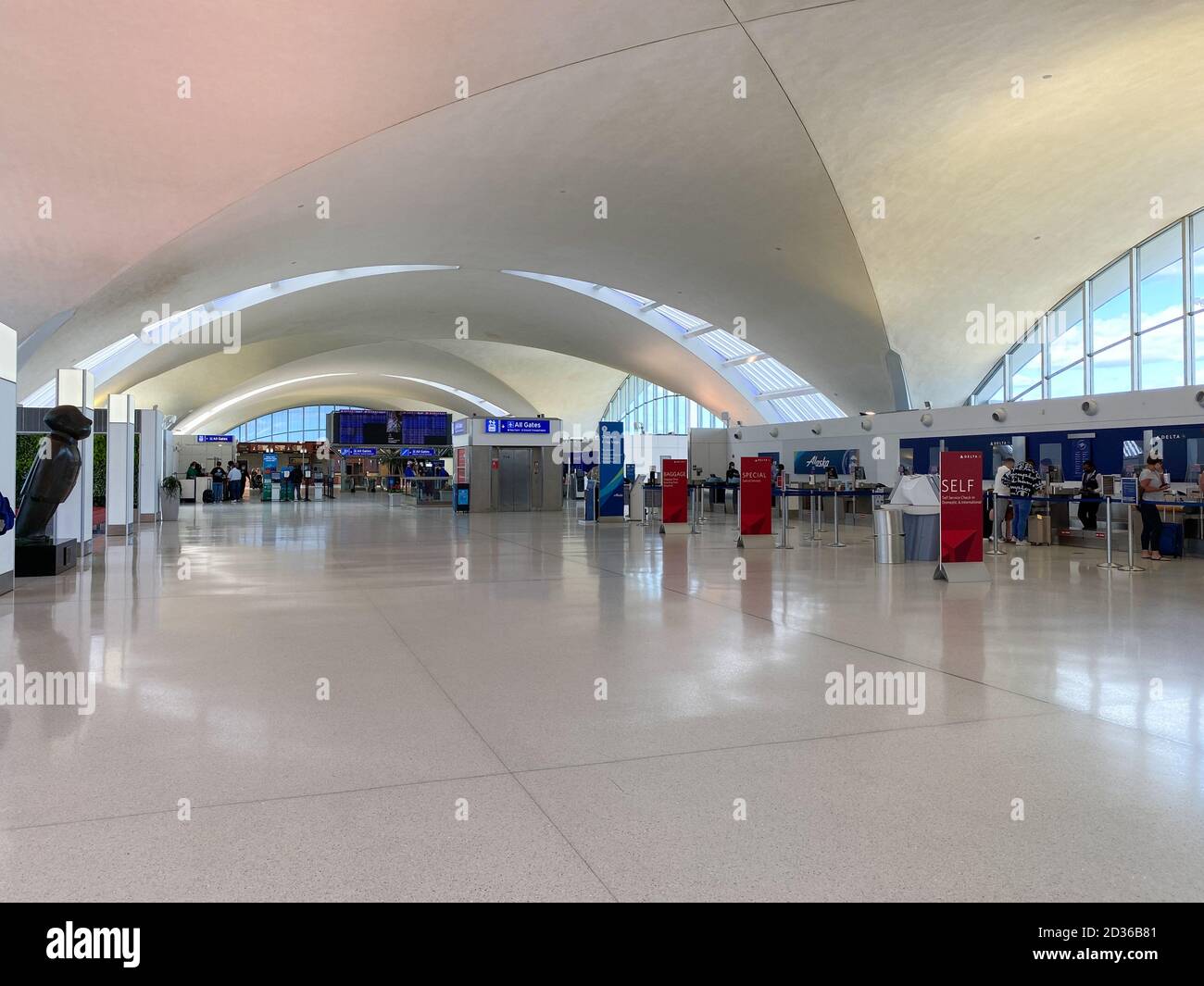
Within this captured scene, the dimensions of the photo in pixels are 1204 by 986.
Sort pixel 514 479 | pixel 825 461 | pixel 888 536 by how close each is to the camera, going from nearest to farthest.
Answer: pixel 888 536, pixel 825 461, pixel 514 479

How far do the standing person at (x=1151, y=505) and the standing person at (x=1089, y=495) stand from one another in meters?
0.62

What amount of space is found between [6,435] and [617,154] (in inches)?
438

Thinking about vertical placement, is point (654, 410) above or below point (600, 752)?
above

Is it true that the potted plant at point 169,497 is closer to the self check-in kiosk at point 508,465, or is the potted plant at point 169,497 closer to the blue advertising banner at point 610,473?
the self check-in kiosk at point 508,465

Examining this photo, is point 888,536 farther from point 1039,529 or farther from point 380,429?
point 380,429

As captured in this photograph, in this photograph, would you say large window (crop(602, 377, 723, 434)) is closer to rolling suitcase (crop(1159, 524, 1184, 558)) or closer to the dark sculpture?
rolling suitcase (crop(1159, 524, 1184, 558))

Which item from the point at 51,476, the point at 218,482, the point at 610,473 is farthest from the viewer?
A: the point at 218,482

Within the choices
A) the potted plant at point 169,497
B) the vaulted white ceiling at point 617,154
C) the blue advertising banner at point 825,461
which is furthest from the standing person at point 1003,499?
the potted plant at point 169,497

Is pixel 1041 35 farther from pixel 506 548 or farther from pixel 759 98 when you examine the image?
pixel 506 548

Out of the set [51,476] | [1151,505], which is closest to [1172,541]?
[1151,505]

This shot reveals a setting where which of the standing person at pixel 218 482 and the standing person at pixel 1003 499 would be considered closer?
the standing person at pixel 1003 499

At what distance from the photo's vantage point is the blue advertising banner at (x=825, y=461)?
22.8 meters

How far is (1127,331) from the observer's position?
69.5 ft
